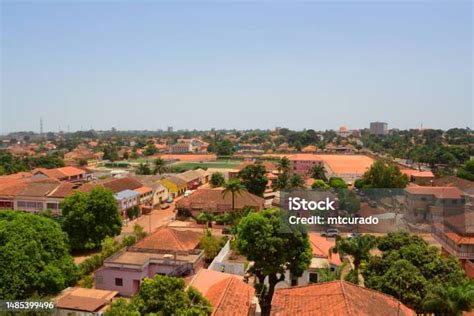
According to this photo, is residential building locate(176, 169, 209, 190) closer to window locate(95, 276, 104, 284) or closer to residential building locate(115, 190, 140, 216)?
residential building locate(115, 190, 140, 216)

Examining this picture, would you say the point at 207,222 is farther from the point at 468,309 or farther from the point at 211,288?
the point at 468,309

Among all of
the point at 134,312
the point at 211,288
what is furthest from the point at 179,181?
the point at 134,312

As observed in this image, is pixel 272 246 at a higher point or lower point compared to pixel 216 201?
higher

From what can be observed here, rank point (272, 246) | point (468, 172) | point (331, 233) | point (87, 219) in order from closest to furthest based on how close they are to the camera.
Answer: point (272, 246) < point (87, 219) < point (331, 233) < point (468, 172)

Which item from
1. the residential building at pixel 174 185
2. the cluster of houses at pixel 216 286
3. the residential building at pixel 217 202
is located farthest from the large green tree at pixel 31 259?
the residential building at pixel 174 185

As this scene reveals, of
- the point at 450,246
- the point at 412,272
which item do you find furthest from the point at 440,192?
the point at 412,272

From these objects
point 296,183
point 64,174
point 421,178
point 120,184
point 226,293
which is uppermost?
point 64,174

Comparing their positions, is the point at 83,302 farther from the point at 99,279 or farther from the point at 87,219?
the point at 87,219

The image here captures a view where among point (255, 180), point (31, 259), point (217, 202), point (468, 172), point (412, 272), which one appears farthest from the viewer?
point (468, 172)
